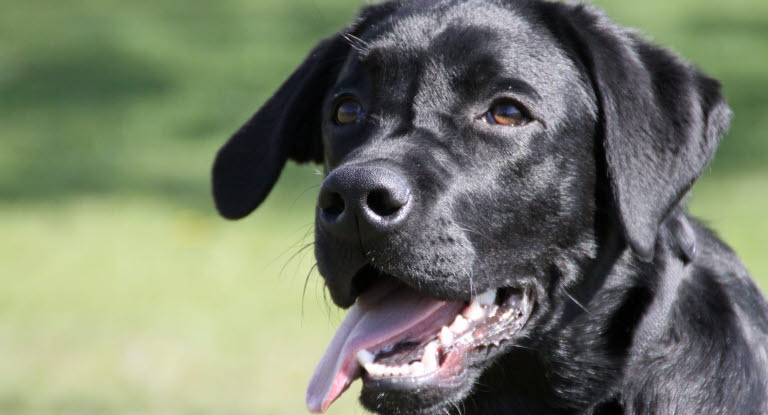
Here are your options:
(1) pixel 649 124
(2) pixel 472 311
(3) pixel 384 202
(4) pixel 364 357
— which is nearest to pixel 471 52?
(1) pixel 649 124

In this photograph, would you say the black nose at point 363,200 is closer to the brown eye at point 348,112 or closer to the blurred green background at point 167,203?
the blurred green background at point 167,203

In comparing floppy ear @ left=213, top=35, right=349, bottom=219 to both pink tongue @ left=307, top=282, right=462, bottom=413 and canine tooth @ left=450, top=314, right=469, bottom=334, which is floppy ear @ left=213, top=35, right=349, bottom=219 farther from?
canine tooth @ left=450, top=314, right=469, bottom=334

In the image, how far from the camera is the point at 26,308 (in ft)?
24.7

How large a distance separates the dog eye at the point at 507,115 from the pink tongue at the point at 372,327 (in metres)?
0.61

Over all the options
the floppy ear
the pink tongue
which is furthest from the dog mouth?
the floppy ear

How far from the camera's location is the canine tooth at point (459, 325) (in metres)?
3.26

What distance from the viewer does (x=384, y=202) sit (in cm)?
302

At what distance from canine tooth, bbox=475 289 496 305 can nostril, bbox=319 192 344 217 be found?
1.83 feet

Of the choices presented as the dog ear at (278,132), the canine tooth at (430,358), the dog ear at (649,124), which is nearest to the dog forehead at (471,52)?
the dog ear at (649,124)

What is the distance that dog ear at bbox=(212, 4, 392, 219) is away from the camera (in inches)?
157

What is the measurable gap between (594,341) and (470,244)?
1.98ft

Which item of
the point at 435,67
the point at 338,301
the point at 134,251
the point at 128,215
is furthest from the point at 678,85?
the point at 128,215

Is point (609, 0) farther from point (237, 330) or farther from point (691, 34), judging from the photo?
point (237, 330)

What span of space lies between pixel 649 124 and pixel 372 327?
3.54 ft
